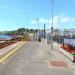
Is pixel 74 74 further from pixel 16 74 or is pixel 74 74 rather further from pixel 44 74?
pixel 16 74

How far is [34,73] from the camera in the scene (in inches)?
507

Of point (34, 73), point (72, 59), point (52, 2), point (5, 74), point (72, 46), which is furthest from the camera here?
point (52, 2)

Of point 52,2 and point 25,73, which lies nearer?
point 25,73

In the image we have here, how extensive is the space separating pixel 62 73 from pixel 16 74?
9.68 feet

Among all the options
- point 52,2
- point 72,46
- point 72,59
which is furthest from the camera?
point 52,2

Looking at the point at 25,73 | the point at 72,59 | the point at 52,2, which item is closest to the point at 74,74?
the point at 25,73

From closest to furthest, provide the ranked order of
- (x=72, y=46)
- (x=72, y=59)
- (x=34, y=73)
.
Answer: (x=34, y=73), (x=72, y=59), (x=72, y=46)

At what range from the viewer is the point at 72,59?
63.5 ft

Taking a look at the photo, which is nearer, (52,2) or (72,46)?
(72,46)

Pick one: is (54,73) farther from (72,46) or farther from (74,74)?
(72,46)

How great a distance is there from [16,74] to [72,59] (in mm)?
8390

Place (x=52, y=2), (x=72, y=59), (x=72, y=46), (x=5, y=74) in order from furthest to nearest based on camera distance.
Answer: (x=52, y=2) < (x=72, y=46) < (x=72, y=59) < (x=5, y=74)

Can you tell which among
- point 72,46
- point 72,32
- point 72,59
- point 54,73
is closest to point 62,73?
point 54,73

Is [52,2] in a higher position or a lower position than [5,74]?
higher
